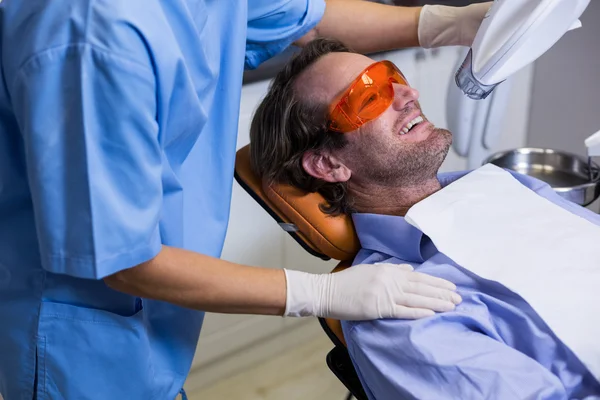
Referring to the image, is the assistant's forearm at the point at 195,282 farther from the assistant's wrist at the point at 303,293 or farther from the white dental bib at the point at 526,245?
the white dental bib at the point at 526,245

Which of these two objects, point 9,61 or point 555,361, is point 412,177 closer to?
point 555,361

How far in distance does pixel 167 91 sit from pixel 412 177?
75cm

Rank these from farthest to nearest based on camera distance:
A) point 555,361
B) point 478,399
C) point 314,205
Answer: point 314,205
point 555,361
point 478,399

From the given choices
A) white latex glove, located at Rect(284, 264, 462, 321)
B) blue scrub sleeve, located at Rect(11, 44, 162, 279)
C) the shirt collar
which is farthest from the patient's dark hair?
blue scrub sleeve, located at Rect(11, 44, 162, 279)

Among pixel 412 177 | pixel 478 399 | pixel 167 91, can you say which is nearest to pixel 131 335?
pixel 167 91

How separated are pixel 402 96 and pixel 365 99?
100 mm

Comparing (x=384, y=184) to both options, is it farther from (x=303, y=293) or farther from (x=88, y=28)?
(x=88, y=28)

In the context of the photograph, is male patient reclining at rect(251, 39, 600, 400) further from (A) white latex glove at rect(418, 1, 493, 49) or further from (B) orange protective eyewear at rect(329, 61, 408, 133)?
(A) white latex glove at rect(418, 1, 493, 49)

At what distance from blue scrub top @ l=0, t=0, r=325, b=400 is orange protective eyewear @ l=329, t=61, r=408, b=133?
24 centimetres

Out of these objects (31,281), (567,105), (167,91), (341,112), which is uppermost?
(167,91)

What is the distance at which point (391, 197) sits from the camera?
1.62 m

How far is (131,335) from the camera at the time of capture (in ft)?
3.94

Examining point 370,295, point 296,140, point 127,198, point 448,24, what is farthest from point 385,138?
point 127,198

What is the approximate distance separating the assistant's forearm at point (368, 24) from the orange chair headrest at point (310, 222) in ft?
1.27
